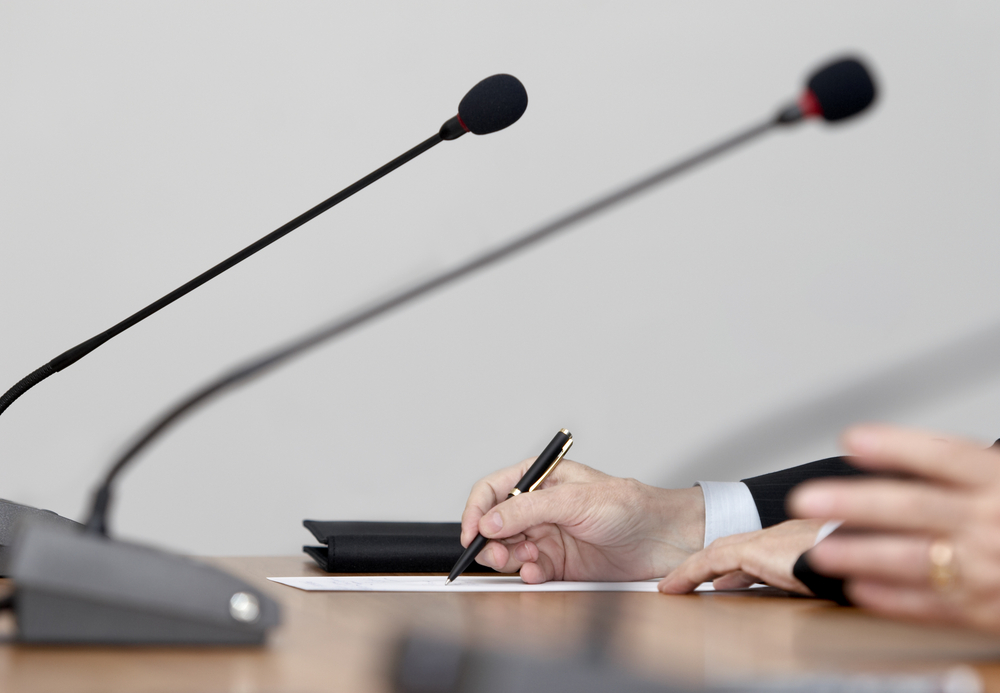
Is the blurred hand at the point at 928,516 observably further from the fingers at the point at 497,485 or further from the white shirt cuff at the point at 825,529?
the fingers at the point at 497,485

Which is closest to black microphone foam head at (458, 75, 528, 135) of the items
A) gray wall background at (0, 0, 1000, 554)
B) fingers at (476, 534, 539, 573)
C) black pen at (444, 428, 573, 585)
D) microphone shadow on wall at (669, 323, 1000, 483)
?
black pen at (444, 428, 573, 585)

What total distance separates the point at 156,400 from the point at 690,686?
197cm

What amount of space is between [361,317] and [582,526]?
0.64 m

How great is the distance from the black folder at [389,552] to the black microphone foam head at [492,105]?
1.80 feet

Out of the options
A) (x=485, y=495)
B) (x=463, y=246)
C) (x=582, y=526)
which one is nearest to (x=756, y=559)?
(x=582, y=526)

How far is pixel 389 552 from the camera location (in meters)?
1.28

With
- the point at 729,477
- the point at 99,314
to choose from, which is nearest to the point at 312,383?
the point at 99,314

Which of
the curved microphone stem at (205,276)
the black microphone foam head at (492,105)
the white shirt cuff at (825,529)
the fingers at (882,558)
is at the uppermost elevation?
the black microphone foam head at (492,105)

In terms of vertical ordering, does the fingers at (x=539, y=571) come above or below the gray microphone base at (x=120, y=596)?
above

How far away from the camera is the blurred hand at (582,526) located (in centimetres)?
117

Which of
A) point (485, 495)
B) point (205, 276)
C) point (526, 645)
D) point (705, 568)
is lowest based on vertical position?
point (526, 645)

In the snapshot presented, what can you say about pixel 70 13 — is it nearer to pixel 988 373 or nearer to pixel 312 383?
pixel 312 383

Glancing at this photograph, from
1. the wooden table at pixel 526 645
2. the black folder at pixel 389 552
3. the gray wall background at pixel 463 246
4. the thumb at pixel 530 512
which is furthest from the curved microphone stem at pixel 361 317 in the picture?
the gray wall background at pixel 463 246

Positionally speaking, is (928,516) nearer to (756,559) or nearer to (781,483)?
(756,559)
